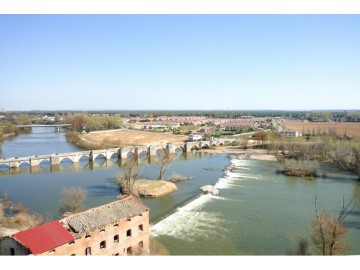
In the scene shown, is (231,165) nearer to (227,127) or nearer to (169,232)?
(169,232)

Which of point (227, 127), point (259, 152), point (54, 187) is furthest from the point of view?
point (227, 127)

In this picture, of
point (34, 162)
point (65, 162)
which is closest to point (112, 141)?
point (65, 162)

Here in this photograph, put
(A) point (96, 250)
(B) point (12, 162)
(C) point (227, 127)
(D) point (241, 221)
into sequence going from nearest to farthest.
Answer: (A) point (96, 250) → (D) point (241, 221) → (B) point (12, 162) → (C) point (227, 127)

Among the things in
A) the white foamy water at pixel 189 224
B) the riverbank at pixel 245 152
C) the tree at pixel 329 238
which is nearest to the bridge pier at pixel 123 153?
the riverbank at pixel 245 152

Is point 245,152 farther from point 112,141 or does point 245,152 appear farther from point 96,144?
point 96,144

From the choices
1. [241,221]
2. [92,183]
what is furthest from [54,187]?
[241,221]

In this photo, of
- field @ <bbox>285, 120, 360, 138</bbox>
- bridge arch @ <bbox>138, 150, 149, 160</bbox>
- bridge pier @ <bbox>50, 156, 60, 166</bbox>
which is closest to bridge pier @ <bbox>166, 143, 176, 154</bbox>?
bridge arch @ <bbox>138, 150, 149, 160</bbox>

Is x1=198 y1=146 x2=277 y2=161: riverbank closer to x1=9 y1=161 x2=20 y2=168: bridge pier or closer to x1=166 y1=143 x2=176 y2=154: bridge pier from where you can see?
x1=166 y1=143 x2=176 y2=154: bridge pier

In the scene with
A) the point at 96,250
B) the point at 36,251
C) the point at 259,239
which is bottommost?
the point at 259,239
